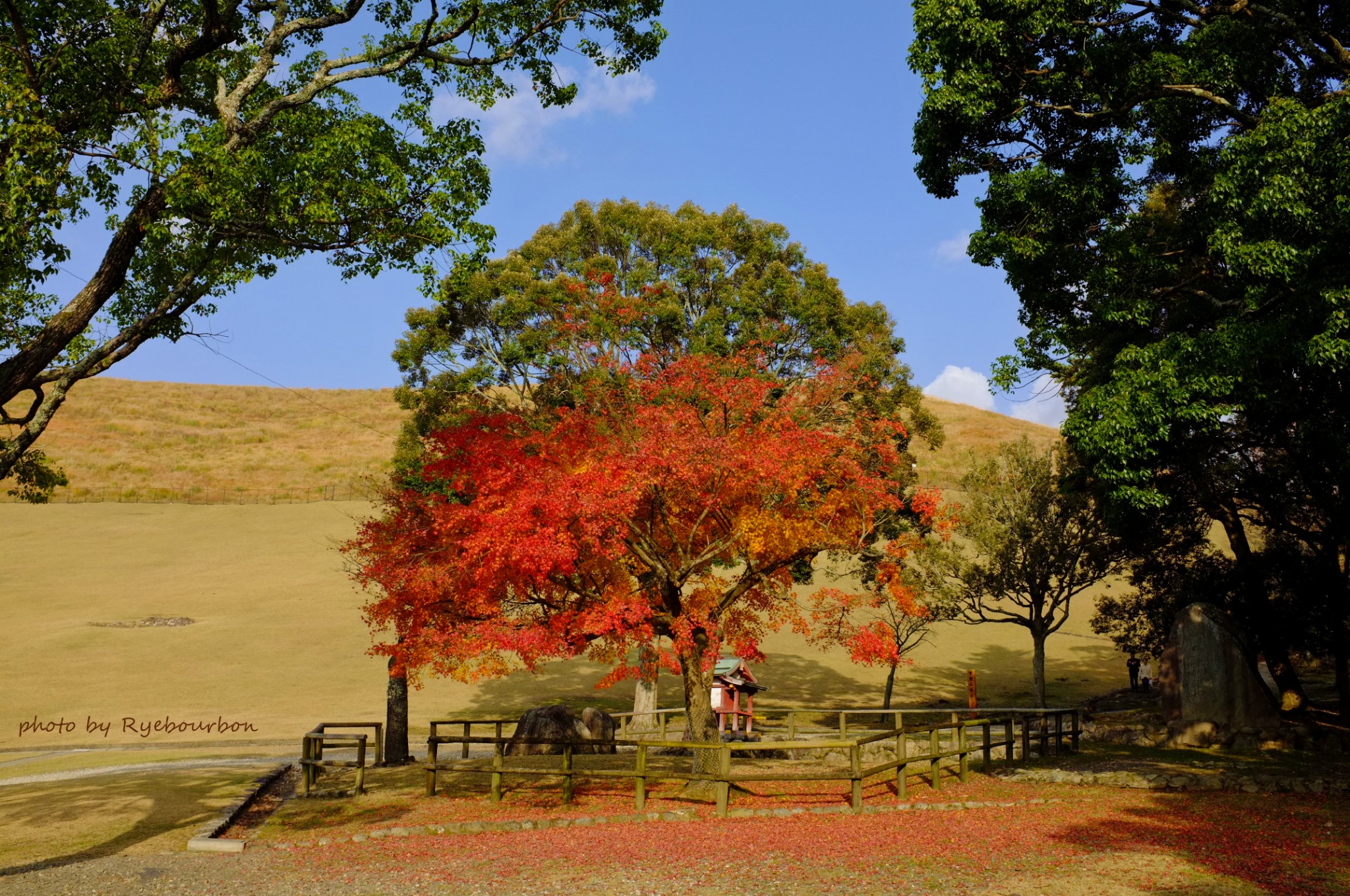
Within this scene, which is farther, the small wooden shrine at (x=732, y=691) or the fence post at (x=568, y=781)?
the small wooden shrine at (x=732, y=691)

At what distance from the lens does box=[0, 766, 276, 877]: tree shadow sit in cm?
1231

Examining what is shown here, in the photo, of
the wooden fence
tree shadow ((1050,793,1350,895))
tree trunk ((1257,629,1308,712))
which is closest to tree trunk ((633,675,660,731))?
the wooden fence

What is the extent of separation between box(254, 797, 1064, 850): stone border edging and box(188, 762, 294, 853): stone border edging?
1055 millimetres

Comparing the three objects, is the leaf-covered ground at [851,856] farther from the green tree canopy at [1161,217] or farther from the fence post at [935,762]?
the green tree canopy at [1161,217]

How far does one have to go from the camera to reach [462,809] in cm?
1474

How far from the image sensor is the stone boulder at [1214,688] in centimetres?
1831

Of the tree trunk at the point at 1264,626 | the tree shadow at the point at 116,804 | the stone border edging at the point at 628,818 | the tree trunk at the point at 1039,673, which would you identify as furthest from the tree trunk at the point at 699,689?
the tree trunk at the point at 1039,673

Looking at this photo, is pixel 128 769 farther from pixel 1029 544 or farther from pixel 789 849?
pixel 1029 544

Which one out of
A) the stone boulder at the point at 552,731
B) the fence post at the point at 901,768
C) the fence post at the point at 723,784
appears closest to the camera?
the fence post at the point at 723,784

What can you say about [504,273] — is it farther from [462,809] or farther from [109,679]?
[109,679]

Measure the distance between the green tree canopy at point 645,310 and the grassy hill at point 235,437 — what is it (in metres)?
39.5

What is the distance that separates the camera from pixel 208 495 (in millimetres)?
69562

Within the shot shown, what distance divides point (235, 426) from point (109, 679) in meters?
72.0

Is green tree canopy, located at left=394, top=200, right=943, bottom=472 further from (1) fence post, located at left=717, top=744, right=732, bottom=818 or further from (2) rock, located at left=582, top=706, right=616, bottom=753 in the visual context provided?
(1) fence post, located at left=717, top=744, right=732, bottom=818
